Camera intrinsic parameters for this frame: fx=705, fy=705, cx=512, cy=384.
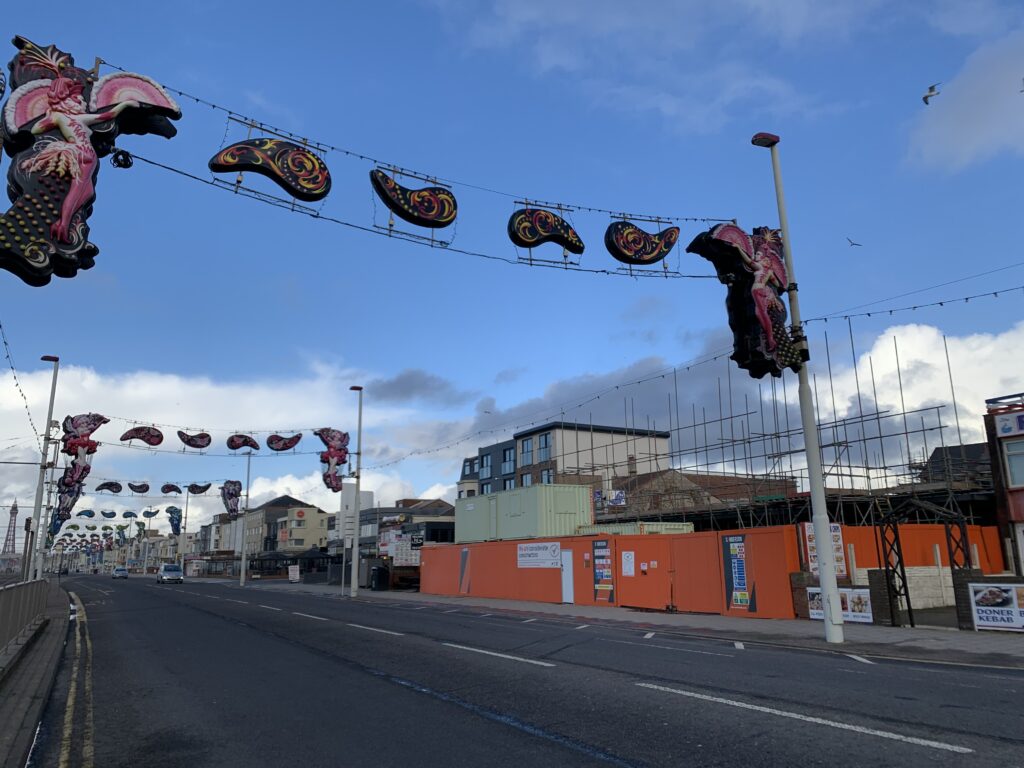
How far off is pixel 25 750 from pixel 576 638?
11.6 m

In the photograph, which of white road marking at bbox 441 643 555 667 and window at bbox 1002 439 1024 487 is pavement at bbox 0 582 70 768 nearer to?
white road marking at bbox 441 643 555 667

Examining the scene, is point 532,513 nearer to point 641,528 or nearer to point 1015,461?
point 641,528

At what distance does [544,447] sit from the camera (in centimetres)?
7556

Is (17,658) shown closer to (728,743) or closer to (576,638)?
(576,638)

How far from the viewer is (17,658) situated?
1274 centimetres

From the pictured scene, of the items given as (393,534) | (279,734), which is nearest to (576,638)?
(279,734)

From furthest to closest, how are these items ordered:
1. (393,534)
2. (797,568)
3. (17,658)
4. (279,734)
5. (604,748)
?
(393,534) → (797,568) → (17,658) → (279,734) → (604,748)

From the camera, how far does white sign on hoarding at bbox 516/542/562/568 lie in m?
30.9

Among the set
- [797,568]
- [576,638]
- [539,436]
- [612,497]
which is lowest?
[576,638]

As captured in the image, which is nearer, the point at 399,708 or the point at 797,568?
the point at 399,708

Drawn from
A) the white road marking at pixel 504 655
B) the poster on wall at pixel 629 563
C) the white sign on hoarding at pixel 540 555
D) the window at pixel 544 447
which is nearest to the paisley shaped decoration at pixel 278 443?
the white sign on hoarding at pixel 540 555

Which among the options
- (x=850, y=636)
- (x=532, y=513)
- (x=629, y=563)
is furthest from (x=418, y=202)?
(x=532, y=513)

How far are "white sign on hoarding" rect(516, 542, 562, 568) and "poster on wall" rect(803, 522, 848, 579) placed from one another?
1178cm

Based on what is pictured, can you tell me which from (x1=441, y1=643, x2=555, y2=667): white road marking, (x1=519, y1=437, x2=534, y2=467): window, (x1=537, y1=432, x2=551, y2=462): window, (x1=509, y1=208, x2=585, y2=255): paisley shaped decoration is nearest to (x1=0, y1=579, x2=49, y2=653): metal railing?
(x1=441, y1=643, x2=555, y2=667): white road marking
